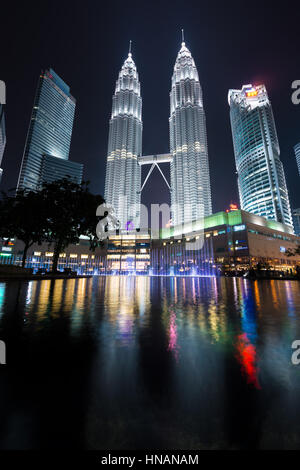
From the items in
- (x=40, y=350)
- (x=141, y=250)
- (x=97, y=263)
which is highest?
(x=141, y=250)

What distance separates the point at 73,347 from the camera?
113 inches

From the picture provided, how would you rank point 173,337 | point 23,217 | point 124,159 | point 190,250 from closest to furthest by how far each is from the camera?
point 173,337, point 23,217, point 190,250, point 124,159

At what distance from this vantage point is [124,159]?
6240 inches

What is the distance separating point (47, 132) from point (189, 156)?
123 m

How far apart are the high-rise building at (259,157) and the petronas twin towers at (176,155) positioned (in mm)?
26154

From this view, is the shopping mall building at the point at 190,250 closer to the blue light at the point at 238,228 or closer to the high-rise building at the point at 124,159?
the blue light at the point at 238,228

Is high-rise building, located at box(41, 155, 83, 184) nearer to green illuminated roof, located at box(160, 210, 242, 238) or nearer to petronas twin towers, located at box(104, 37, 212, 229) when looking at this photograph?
petronas twin towers, located at box(104, 37, 212, 229)

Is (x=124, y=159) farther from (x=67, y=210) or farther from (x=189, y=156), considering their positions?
(x=67, y=210)

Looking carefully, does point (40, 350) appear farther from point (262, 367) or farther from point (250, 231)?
point (250, 231)

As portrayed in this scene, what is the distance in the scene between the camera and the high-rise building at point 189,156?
133m

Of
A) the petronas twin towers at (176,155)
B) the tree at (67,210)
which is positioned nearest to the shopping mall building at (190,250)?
the petronas twin towers at (176,155)

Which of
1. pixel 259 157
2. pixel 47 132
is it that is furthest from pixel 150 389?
pixel 47 132
